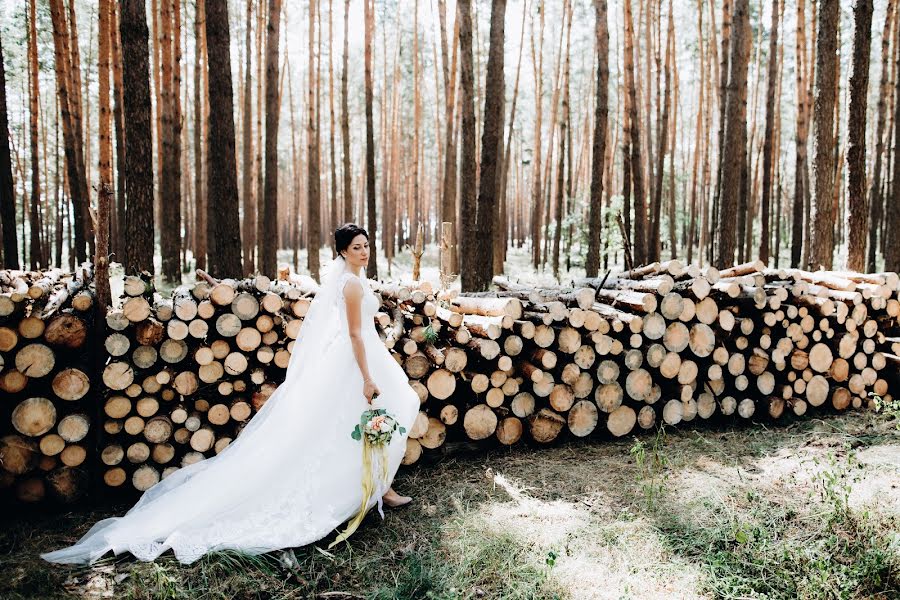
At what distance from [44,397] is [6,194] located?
6.08 m

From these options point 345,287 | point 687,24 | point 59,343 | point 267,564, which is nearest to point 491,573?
point 267,564

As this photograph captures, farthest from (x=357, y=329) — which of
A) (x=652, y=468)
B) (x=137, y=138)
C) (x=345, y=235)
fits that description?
(x=137, y=138)

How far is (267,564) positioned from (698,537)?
2134 mm

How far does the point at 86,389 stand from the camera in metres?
3.19

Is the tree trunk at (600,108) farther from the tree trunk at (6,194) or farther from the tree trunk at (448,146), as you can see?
the tree trunk at (6,194)

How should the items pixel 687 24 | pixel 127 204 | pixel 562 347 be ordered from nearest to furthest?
pixel 562 347 < pixel 127 204 < pixel 687 24

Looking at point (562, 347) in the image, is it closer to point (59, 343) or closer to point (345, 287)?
point (345, 287)

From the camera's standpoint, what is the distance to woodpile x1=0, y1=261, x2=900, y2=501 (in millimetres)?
3182

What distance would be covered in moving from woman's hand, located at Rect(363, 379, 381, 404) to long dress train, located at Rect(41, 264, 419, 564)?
0.33ft

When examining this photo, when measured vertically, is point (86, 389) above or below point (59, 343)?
below

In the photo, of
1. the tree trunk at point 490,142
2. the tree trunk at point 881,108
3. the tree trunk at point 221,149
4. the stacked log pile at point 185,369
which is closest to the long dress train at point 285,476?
the stacked log pile at point 185,369

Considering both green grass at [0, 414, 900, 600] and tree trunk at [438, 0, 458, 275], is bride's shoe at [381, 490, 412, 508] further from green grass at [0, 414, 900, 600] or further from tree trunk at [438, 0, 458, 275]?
tree trunk at [438, 0, 458, 275]

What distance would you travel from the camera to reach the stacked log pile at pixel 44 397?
10.0 ft

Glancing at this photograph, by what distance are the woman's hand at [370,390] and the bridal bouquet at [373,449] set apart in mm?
83
